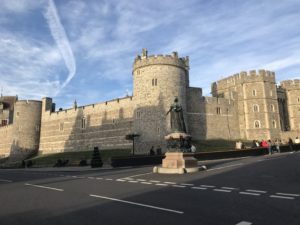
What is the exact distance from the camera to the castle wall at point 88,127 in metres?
41.5

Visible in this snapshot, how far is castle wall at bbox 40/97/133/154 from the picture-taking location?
41531mm

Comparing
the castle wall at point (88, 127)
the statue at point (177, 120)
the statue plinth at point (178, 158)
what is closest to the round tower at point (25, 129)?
the castle wall at point (88, 127)

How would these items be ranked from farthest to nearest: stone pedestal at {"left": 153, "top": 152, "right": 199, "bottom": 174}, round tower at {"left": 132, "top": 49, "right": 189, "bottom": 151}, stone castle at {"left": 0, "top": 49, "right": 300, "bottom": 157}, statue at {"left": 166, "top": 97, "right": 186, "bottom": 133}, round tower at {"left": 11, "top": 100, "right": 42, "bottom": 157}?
round tower at {"left": 11, "top": 100, "right": 42, "bottom": 157} → stone castle at {"left": 0, "top": 49, "right": 300, "bottom": 157} → round tower at {"left": 132, "top": 49, "right": 189, "bottom": 151} → statue at {"left": 166, "top": 97, "right": 186, "bottom": 133} → stone pedestal at {"left": 153, "top": 152, "right": 199, "bottom": 174}

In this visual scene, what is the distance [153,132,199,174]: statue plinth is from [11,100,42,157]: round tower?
1877 inches

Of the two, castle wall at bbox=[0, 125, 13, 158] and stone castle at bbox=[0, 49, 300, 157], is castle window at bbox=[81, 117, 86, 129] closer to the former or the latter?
stone castle at bbox=[0, 49, 300, 157]

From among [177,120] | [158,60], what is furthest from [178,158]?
[158,60]

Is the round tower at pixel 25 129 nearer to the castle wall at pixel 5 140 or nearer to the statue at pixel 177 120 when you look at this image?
the castle wall at pixel 5 140

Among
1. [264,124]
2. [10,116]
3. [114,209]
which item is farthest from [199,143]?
[10,116]

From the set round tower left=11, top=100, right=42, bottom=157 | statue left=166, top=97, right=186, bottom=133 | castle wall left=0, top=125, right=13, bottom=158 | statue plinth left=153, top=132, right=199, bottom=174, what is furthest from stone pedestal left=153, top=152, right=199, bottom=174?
castle wall left=0, top=125, right=13, bottom=158

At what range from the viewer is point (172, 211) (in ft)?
20.2

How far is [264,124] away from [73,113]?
103ft

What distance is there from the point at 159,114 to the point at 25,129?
3359 cm

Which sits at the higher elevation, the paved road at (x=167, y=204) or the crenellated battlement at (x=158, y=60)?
the crenellated battlement at (x=158, y=60)

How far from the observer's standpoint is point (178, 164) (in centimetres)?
1367
